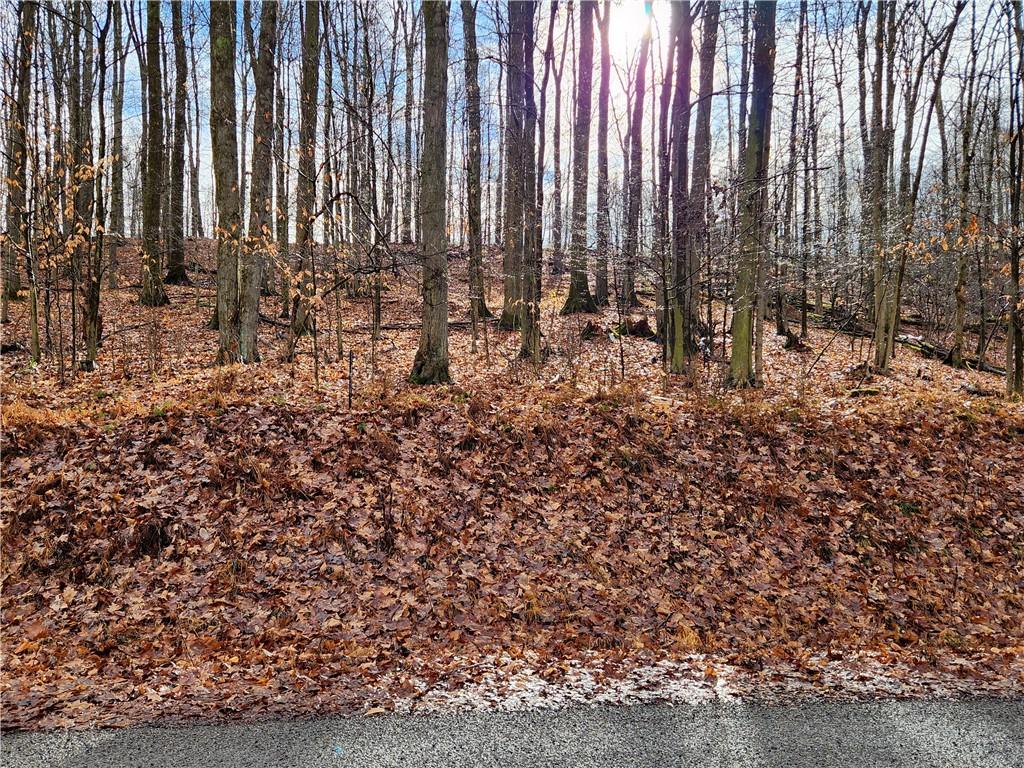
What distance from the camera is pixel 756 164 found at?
8852 millimetres

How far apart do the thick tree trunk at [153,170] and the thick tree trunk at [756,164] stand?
12759 millimetres

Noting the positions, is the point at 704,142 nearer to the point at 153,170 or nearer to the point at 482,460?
the point at 482,460

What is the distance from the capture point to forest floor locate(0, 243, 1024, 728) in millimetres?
3801

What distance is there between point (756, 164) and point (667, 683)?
779cm

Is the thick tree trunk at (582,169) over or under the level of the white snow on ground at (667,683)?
over

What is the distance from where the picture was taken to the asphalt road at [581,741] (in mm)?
2975

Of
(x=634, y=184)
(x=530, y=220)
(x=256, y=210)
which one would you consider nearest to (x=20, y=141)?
(x=256, y=210)

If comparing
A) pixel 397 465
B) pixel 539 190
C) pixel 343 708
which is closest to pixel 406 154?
pixel 539 190

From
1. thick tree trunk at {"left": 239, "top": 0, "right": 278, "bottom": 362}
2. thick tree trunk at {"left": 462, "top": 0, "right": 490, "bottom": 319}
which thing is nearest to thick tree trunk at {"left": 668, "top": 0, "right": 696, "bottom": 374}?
thick tree trunk at {"left": 462, "top": 0, "right": 490, "bottom": 319}

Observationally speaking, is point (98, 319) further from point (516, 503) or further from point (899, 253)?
point (899, 253)

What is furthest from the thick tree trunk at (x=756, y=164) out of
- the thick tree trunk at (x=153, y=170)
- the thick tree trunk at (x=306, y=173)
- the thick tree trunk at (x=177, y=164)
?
the thick tree trunk at (x=177, y=164)

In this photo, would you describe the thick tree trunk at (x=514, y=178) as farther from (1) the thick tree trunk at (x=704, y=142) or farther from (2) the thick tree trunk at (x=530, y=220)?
(1) the thick tree trunk at (x=704, y=142)

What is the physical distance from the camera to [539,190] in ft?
37.6

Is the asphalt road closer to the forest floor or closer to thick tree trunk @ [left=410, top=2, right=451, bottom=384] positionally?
the forest floor
